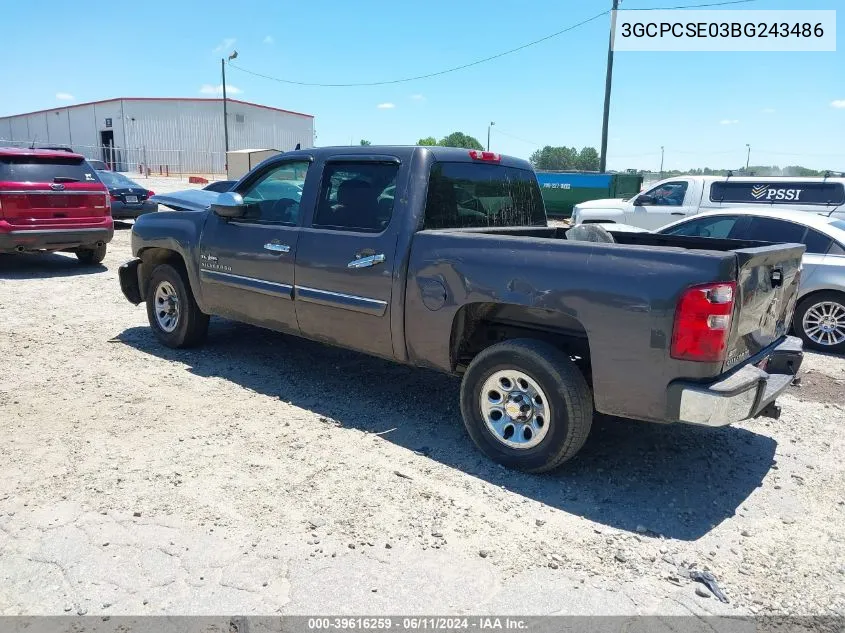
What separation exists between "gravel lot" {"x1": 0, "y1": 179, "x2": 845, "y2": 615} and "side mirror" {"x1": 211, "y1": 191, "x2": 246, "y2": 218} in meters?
1.38

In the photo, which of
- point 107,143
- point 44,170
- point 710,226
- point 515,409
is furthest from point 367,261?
point 107,143

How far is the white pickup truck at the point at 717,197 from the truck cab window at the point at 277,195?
8.11 meters

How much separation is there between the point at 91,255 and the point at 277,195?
720 cm

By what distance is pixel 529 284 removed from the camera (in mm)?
3631

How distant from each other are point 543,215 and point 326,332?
7.01 feet

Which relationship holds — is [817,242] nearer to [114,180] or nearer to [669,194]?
[669,194]

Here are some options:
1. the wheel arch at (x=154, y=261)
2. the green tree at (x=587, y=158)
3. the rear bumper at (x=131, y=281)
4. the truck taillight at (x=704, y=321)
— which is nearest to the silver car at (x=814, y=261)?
the truck taillight at (x=704, y=321)

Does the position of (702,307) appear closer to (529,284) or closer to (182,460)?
(529,284)

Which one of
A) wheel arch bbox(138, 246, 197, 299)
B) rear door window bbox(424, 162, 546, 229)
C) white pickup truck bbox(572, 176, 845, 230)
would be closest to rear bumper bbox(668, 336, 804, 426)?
rear door window bbox(424, 162, 546, 229)

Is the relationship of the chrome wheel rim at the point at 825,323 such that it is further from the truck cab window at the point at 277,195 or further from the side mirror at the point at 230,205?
the side mirror at the point at 230,205

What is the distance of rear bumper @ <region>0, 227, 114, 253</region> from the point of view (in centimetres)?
920

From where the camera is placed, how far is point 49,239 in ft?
31.2

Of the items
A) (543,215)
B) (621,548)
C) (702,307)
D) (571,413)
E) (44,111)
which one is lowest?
(621,548)

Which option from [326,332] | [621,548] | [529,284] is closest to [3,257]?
[326,332]
